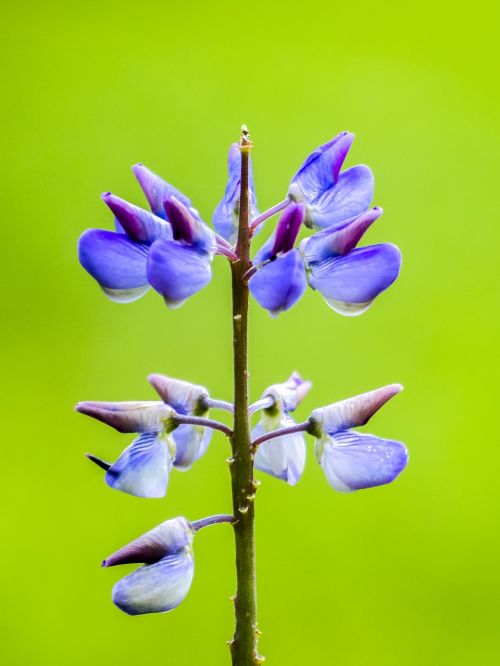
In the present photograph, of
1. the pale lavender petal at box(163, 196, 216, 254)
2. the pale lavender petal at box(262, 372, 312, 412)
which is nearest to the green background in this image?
the pale lavender petal at box(262, 372, 312, 412)

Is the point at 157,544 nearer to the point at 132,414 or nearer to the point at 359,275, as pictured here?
the point at 132,414

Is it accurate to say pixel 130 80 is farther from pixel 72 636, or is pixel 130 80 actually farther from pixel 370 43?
pixel 72 636

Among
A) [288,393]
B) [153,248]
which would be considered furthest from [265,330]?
[153,248]

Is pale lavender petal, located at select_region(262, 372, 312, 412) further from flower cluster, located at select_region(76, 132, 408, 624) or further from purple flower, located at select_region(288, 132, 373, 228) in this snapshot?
purple flower, located at select_region(288, 132, 373, 228)

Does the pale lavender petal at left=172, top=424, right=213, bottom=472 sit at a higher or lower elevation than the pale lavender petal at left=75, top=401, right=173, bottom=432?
lower

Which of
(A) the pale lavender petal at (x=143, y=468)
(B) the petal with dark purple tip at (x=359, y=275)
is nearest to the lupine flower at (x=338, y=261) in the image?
(B) the petal with dark purple tip at (x=359, y=275)

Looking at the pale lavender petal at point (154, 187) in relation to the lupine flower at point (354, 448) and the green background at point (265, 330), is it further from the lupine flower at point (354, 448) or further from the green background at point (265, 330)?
the green background at point (265, 330)

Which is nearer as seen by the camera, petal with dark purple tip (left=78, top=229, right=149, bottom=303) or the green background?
petal with dark purple tip (left=78, top=229, right=149, bottom=303)
